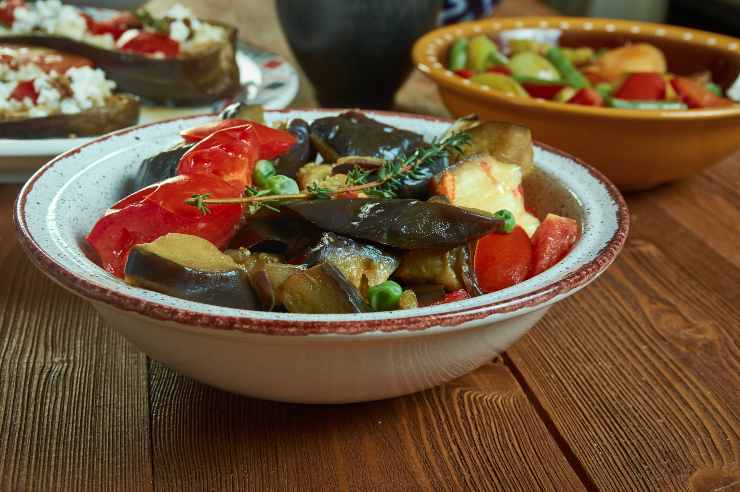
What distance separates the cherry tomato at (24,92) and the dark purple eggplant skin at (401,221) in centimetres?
110

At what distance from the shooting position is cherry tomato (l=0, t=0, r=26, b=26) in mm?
2320

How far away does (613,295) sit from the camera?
141 centimetres

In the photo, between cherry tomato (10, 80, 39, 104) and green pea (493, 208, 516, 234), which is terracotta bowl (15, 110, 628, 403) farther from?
cherry tomato (10, 80, 39, 104)

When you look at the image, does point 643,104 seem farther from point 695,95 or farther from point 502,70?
point 502,70

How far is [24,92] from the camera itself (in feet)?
6.07

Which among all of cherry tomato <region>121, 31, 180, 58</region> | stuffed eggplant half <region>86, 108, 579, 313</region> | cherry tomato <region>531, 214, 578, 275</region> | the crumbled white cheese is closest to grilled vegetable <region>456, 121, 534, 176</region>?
stuffed eggplant half <region>86, 108, 579, 313</region>

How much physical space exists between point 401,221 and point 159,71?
1330 mm

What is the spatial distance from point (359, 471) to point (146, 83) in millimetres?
1462

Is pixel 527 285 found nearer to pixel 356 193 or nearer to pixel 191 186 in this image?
pixel 356 193

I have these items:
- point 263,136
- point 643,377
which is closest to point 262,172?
point 263,136

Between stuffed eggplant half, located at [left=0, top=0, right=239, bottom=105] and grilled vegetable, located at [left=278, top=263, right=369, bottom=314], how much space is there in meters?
1.37

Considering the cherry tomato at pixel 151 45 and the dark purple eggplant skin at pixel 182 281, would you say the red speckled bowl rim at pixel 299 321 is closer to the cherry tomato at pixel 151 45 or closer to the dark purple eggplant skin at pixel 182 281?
the dark purple eggplant skin at pixel 182 281

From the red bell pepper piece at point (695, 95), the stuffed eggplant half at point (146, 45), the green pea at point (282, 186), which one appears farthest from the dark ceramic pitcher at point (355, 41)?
the green pea at point (282, 186)

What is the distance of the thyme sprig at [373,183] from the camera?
3.25 ft
